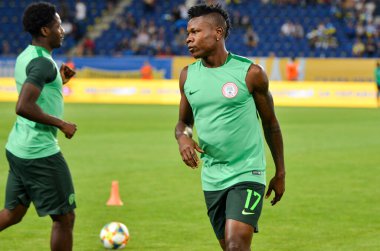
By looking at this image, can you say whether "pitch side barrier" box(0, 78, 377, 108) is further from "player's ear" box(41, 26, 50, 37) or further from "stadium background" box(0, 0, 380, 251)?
"player's ear" box(41, 26, 50, 37)

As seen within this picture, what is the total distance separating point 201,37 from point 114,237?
3132 millimetres

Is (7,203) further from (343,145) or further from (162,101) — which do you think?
(162,101)

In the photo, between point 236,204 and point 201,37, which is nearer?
point 236,204

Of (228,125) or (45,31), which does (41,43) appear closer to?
(45,31)

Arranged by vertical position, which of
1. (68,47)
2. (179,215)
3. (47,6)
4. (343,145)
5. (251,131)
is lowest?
(68,47)

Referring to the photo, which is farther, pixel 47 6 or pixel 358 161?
pixel 358 161

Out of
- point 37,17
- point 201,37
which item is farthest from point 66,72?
point 201,37

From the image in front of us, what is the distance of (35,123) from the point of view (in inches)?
273

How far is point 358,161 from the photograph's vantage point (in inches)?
658

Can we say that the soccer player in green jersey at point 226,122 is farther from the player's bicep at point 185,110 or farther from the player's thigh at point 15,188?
the player's thigh at point 15,188

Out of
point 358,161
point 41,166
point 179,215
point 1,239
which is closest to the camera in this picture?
point 41,166

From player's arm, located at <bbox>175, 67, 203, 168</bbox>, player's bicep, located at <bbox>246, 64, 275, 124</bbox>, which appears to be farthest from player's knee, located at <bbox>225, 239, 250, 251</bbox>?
player's bicep, located at <bbox>246, 64, 275, 124</bbox>

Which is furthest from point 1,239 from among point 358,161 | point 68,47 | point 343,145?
point 68,47

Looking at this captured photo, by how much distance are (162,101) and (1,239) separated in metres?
26.1
